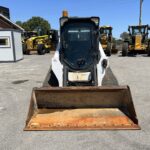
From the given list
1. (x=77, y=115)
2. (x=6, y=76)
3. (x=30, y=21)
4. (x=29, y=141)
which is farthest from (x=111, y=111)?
(x=30, y=21)

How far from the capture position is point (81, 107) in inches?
237

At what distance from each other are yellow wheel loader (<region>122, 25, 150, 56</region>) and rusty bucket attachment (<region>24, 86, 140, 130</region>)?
16398mm

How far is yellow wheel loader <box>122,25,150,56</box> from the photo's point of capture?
21.6 metres

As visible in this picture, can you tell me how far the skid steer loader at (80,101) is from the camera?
535 centimetres

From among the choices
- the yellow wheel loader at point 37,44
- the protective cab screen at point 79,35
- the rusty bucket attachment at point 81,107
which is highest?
the protective cab screen at point 79,35

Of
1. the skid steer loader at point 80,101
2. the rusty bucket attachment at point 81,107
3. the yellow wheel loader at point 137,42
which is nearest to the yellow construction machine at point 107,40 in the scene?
the yellow wheel loader at point 137,42

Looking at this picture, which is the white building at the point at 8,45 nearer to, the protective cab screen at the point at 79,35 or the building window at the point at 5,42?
the building window at the point at 5,42

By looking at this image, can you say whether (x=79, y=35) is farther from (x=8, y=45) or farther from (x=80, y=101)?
(x=8, y=45)

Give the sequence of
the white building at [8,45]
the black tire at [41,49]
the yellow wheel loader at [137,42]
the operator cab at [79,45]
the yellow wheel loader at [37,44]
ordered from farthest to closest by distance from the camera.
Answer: the yellow wheel loader at [37,44], the black tire at [41,49], the yellow wheel loader at [137,42], the white building at [8,45], the operator cab at [79,45]

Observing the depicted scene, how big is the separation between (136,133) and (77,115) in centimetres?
129

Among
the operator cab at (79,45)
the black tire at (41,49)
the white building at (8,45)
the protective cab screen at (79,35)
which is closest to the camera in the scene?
the operator cab at (79,45)

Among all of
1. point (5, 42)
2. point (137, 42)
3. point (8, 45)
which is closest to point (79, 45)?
point (8, 45)

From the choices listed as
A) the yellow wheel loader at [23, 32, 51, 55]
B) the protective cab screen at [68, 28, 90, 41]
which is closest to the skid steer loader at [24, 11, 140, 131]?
the protective cab screen at [68, 28, 90, 41]

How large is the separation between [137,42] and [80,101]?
1660cm
